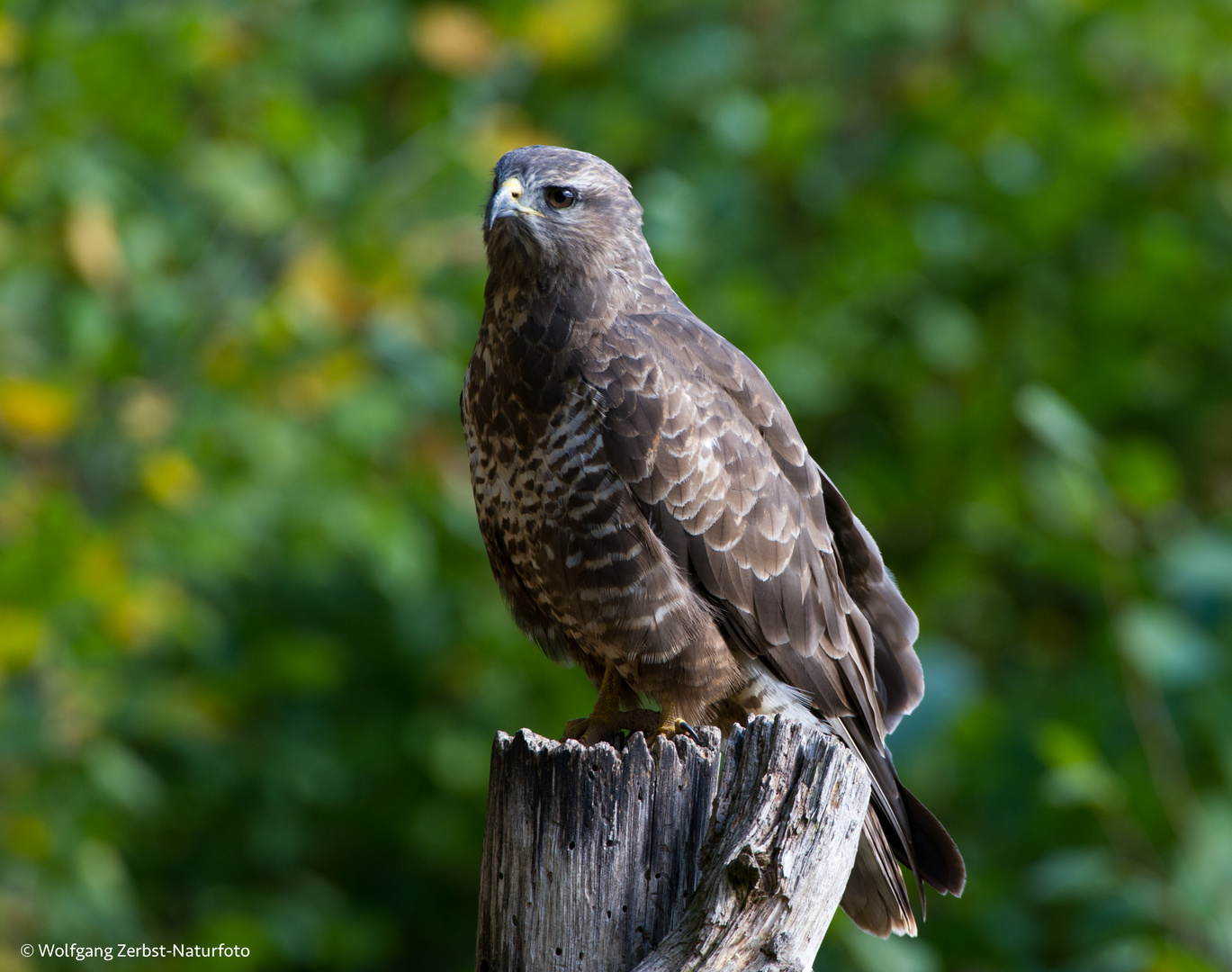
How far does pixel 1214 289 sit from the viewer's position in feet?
19.9

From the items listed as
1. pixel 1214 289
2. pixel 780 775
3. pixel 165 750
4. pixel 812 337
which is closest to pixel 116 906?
pixel 165 750

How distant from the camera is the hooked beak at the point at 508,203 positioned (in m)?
2.87

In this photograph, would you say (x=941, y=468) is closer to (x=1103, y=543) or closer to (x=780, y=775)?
(x=1103, y=543)

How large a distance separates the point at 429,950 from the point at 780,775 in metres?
4.97

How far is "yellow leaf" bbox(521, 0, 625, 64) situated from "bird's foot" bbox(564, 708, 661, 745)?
3061 millimetres

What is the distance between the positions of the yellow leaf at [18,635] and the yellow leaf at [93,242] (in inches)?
46.7

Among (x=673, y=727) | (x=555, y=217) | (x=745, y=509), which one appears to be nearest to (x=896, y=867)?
(x=673, y=727)

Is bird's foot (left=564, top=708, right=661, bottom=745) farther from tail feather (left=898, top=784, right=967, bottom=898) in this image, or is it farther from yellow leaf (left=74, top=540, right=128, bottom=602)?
yellow leaf (left=74, top=540, right=128, bottom=602)

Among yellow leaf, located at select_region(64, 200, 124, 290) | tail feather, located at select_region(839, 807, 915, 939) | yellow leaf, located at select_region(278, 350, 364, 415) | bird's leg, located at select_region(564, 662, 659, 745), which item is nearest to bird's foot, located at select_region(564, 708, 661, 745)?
bird's leg, located at select_region(564, 662, 659, 745)

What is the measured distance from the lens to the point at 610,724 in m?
2.96

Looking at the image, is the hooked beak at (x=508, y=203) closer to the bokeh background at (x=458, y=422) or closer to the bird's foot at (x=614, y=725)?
the bird's foot at (x=614, y=725)

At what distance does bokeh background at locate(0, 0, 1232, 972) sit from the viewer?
419 centimetres

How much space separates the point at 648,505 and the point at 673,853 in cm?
85

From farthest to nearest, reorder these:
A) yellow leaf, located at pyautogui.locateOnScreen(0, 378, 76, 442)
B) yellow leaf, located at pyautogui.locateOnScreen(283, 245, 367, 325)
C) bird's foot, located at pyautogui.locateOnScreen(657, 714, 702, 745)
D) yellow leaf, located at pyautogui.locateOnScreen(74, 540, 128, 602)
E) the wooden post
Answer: yellow leaf, located at pyautogui.locateOnScreen(283, 245, 367, 325) < yellow leaf, located at pyautogui.locateOnScreen(0, 378, 76, 442) < yellow leaf, located at pyautogui.locateOnScreen(74, 540, 128, 602) < bird's foot, located at pyautogui.locateOnScreen(657, 714, 702, 745) < the wooden post
